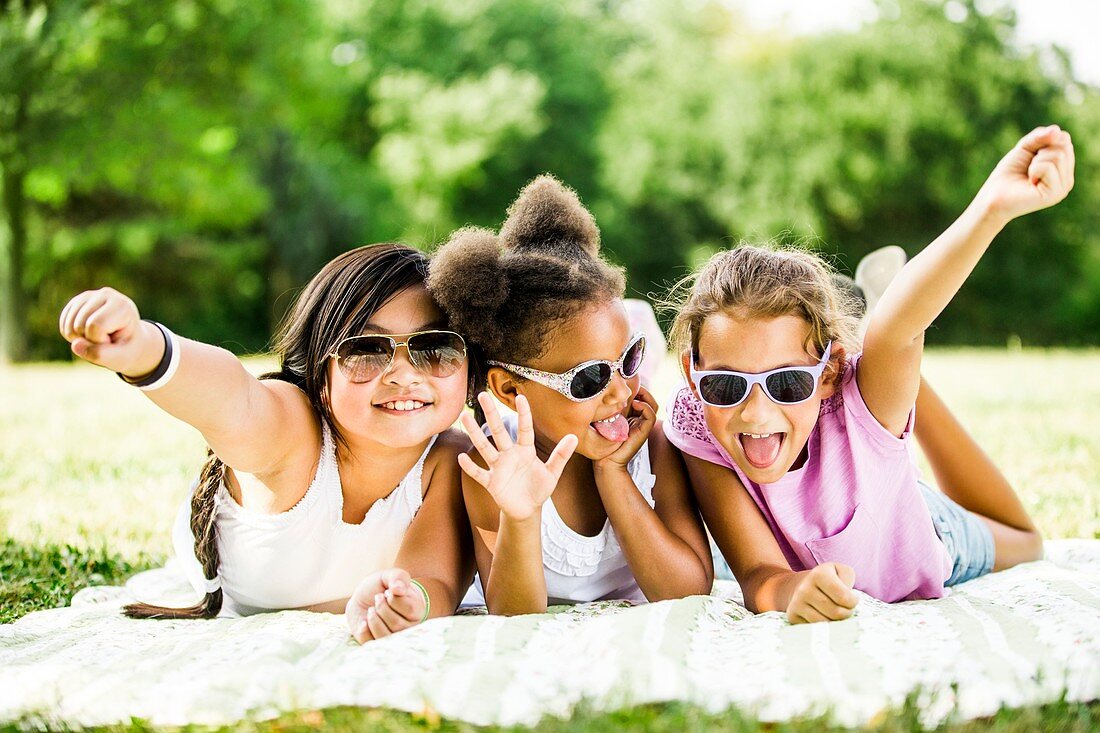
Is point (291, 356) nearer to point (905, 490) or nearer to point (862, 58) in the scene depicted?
point (905, 490)

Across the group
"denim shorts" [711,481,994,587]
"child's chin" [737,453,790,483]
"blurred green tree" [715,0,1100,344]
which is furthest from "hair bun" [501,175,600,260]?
"blurred green tree" [715,0,1100,344]

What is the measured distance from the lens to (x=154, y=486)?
5.52 metres

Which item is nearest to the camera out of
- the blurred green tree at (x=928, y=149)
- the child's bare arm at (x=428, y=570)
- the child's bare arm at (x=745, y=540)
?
the child's bare arm at (x=428, y=570)

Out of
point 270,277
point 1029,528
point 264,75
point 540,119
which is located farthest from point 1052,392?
point 540,119

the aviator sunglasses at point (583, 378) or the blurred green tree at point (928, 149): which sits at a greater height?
the blurred green tree at point (928, 149)

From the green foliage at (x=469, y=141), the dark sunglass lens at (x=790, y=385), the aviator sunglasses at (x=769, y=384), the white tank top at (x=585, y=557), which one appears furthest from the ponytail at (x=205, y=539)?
the green foliage at (x=469, y=141)

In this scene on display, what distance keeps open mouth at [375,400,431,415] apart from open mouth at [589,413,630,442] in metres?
0.52

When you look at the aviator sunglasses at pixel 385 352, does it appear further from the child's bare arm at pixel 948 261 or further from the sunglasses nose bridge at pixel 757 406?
the child's bare arm at pixel 948 261

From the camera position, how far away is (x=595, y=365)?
2934 millimetres

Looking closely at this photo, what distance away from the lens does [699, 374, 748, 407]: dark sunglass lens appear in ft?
9.47

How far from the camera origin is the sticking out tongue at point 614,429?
3.00 metres

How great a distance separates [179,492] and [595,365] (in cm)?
332

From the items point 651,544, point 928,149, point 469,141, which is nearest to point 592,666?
point 651,544

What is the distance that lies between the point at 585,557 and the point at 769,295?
3.19 ft
